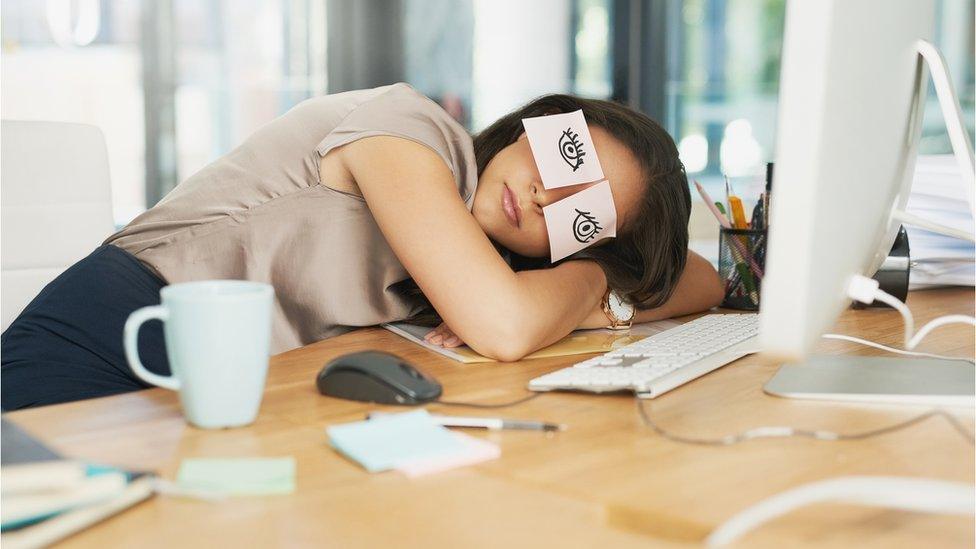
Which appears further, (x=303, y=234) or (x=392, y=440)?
(x=303, y=234)

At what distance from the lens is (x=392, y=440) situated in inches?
30.5

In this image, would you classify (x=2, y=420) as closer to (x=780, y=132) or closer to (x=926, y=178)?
(x=780, y=132)

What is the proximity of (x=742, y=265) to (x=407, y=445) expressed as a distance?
3.08ft

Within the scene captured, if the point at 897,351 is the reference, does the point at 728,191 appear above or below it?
above

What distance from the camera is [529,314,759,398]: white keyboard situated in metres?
0.96

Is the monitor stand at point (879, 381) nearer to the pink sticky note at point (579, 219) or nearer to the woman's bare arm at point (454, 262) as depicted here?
the woman's bare arm at point (454, 262)

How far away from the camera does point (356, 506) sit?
2.13ft

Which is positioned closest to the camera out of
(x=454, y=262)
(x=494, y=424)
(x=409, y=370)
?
(x=494, y=424)

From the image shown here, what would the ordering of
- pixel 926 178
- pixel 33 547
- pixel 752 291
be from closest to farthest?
pixel 33 547, pixel 752 291, pixel 926 178

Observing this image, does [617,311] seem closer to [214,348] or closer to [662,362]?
[662,362]

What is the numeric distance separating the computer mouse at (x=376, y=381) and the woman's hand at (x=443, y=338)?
26 cm

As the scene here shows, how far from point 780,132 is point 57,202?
4.46 feet

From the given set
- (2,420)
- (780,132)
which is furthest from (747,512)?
(2,420)

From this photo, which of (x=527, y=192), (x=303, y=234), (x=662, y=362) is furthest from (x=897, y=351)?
(x=303, y=234)
